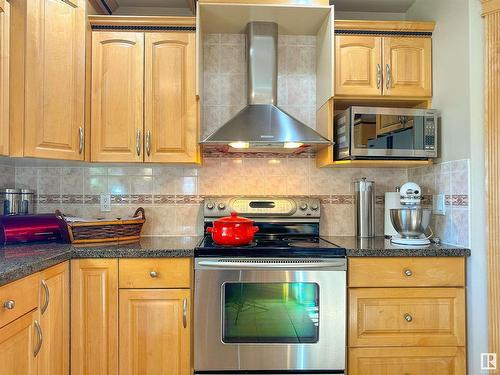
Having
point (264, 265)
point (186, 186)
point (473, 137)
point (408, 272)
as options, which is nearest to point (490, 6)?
point (473, 137)

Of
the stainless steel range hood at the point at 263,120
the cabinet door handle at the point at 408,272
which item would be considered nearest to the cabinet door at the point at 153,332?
the stainless steel range hood at the point at 263,120

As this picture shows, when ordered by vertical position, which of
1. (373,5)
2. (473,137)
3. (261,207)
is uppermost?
(373,5)

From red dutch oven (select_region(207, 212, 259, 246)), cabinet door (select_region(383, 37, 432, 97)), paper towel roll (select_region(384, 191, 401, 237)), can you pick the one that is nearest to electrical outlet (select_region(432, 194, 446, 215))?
paper towel roll (select_region(384, 191, 401, 237))

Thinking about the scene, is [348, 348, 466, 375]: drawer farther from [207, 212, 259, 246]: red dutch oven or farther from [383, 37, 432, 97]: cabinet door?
[383, 37, 432, 97]: cabinet door

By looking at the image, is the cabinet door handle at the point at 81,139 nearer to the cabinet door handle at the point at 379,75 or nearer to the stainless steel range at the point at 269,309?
the stainless steel range at the point at 269,309

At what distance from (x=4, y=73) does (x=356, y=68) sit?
1.88m

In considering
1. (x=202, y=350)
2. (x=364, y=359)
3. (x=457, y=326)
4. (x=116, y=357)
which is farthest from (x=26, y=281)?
(x=457, y=326)

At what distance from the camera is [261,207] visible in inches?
93.7

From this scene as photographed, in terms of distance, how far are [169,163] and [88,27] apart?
0.90 metres

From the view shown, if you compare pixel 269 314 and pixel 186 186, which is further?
pixel 186 186

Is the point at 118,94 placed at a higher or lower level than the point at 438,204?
higher

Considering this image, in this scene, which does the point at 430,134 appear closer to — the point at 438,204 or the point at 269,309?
the point at 438,204

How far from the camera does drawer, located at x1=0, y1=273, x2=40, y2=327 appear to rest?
1.25m

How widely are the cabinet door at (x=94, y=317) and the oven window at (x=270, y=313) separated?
0.56 metres
